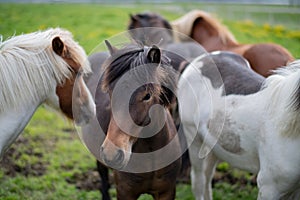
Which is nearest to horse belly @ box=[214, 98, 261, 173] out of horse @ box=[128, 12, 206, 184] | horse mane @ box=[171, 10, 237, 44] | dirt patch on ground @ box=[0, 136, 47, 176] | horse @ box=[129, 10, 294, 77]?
horse @ box=[128, 12, 206, 184]

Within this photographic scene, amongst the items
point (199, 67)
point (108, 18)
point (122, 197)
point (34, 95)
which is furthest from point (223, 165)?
point (108, 18)

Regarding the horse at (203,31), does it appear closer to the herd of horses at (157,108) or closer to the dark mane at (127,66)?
the herd of horses at (157,108)

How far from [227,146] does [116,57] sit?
144 centimetres

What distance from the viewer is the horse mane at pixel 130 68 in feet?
9.01

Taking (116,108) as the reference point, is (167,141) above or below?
below

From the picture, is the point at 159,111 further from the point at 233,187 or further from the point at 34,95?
the point at 233,187

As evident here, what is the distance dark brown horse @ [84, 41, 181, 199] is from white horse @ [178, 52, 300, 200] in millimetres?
614

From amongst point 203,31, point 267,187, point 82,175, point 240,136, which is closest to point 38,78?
point 240,136

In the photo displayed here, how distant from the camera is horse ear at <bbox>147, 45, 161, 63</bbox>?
2748 millimetres

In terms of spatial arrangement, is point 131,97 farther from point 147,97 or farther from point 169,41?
point 169,41

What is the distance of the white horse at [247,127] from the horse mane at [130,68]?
907 mm

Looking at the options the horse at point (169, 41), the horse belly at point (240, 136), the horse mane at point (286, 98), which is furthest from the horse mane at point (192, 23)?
the horse mane at point (286, 98)

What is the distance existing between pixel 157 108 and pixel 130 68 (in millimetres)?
369

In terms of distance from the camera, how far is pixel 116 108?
2.70m
